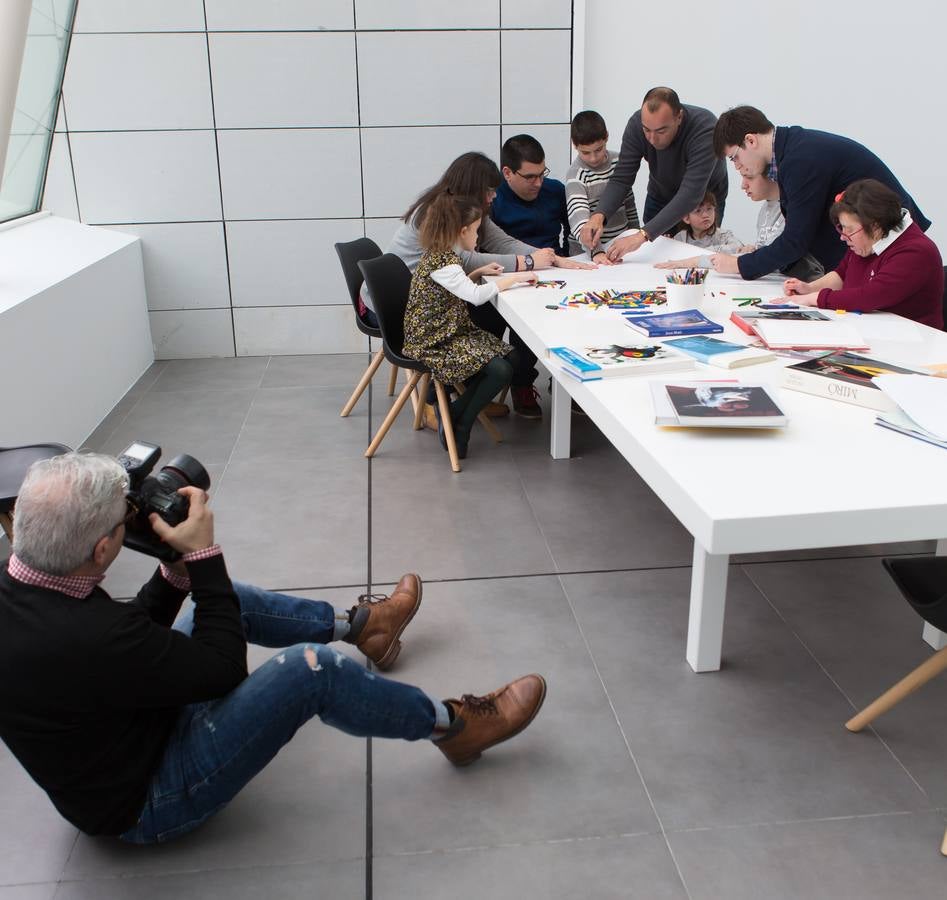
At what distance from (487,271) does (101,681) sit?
8.73 feet

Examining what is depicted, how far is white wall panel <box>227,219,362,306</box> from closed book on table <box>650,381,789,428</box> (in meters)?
3.85

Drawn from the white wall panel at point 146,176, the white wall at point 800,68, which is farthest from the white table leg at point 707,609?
the white wall panel at point 146,176

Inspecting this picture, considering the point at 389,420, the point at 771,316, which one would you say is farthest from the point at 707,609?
the point at 389,420

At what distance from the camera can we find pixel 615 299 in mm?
3242

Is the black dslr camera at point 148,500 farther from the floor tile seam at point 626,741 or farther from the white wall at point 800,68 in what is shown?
the white wall at point 800,68

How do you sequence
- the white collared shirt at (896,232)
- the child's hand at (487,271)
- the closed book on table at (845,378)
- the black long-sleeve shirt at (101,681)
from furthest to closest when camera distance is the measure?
the child's hand at (487,271)
the white collared shirt at (896,232)
the closed book on table at (845,378)
the black long-sleeve shirt at (101,681)

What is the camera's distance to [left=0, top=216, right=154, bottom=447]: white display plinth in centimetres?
352

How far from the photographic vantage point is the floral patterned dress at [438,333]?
3650 millimetres

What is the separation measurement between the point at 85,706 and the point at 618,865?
3.17 ft

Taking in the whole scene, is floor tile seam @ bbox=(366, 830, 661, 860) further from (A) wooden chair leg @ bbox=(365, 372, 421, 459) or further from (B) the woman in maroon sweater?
(A) wooden chair leg @ bbox=(365, 372, 421, 459)

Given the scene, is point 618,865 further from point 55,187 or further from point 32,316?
point 55,187

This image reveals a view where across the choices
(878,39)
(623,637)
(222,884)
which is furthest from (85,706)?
(878,39)

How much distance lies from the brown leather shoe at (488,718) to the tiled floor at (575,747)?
64 mm

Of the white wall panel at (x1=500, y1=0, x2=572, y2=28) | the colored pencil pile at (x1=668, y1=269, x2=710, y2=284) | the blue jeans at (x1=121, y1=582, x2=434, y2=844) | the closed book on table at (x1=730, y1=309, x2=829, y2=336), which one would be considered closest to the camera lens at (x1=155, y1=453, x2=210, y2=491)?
the blue jeans at (x1=121, y1=582, x2=434, y2=844)
